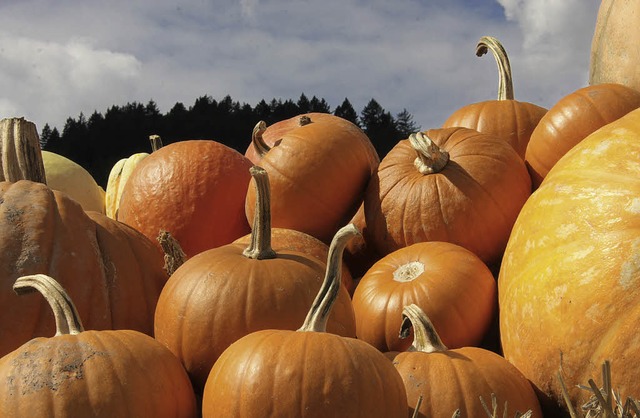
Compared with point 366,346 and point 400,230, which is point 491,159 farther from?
point 366,346

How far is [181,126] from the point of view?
1098cm

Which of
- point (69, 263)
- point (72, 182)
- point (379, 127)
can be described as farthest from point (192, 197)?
point (379, 127)

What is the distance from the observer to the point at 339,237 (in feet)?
6.50

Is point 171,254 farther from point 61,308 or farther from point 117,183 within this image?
point 117,183

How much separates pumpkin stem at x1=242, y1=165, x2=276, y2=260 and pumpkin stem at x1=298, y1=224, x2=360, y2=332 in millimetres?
412

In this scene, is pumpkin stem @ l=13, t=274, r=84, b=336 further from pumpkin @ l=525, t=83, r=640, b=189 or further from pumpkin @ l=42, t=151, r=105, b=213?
pumpkin @ l=42, t=151, r=105, b=213

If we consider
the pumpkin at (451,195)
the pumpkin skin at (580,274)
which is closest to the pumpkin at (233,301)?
the pumpkin skin at (580,274)

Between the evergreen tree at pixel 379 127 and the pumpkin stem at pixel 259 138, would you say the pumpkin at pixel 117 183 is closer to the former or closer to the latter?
the pumpkin stem at pixel 259 138

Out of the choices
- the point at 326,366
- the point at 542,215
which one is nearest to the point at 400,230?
the point at 542,215

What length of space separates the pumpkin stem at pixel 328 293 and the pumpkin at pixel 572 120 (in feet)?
4.88

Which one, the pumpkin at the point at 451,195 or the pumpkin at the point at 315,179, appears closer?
the pumpkin at the point at 451,195

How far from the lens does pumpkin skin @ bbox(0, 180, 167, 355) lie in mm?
2367

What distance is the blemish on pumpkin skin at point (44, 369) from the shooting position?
5.76ft

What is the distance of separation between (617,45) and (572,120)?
1.40m
